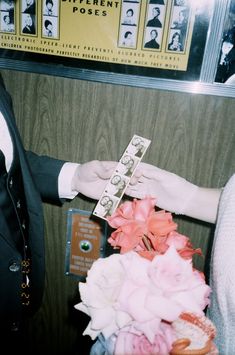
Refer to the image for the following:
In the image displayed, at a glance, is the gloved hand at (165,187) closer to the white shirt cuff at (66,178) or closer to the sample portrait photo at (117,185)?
the sample portrait photo at (117,185)

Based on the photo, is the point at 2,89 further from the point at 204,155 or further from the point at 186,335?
the point at 186,335

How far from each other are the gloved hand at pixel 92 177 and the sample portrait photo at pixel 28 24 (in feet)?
1.80

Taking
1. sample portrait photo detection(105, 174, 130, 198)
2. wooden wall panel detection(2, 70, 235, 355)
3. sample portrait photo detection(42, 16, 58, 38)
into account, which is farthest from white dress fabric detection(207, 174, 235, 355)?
sample portrait photo detection(42, 16, 58, 38)

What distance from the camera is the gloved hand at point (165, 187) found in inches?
39.4

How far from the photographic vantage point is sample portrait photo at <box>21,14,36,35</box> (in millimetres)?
1172

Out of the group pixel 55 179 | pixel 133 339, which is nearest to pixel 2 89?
pixel 55 179

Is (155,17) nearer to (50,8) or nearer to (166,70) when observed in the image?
(166,70)

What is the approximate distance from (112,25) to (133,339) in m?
1.00

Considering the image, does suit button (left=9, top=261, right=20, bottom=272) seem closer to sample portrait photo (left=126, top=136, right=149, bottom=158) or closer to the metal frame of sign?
sample portrait photo (left=126, top=136, right=149, bottom=158)

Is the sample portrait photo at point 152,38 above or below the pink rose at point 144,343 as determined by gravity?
above

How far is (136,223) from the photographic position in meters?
0.68

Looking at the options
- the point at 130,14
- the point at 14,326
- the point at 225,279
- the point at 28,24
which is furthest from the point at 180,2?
the point at 14,326

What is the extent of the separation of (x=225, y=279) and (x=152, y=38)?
825 millimetres

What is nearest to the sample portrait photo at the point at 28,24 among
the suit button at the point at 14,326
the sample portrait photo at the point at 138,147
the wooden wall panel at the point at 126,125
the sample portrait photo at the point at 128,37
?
the wooden wall panel at the point at 126,125
